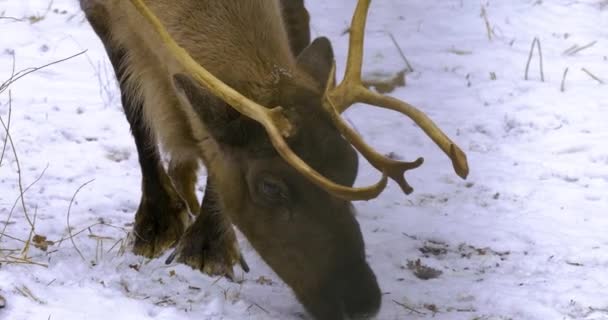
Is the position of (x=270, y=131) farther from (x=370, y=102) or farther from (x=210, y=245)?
(x=210, y=245)

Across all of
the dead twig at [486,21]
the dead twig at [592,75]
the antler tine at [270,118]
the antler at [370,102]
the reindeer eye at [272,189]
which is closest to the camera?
the antler tine at [270,118]

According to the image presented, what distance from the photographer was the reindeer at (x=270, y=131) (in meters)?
4.29

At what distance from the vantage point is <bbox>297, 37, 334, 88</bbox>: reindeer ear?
4781 mm

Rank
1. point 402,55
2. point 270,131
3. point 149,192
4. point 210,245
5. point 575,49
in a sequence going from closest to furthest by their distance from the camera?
point 270,131 → point 210,245 → point 149,192 → point 575,49 → point 402,55

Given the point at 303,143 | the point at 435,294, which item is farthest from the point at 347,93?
the point at 435,294

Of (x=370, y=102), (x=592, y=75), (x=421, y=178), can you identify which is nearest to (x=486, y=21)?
(x=592, y=75)

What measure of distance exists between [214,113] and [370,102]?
2.06 ft

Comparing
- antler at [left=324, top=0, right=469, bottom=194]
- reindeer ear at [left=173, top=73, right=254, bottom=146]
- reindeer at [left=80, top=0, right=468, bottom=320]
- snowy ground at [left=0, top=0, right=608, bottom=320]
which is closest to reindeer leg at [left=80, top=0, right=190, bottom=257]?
snowy ground at [left=0, top=0, right=608, bottom=320]

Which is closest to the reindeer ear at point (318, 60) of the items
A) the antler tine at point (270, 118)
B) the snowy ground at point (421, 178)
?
the antler tine at point (270, 118)

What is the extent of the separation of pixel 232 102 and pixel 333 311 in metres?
0.92

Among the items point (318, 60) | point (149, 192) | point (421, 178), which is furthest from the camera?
point (421, 178)

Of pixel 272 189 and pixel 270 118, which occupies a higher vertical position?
pixel 270 118

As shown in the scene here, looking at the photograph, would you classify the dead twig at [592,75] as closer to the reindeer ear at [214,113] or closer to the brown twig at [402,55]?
the brown twig at [402,55]

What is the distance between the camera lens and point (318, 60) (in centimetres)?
482
